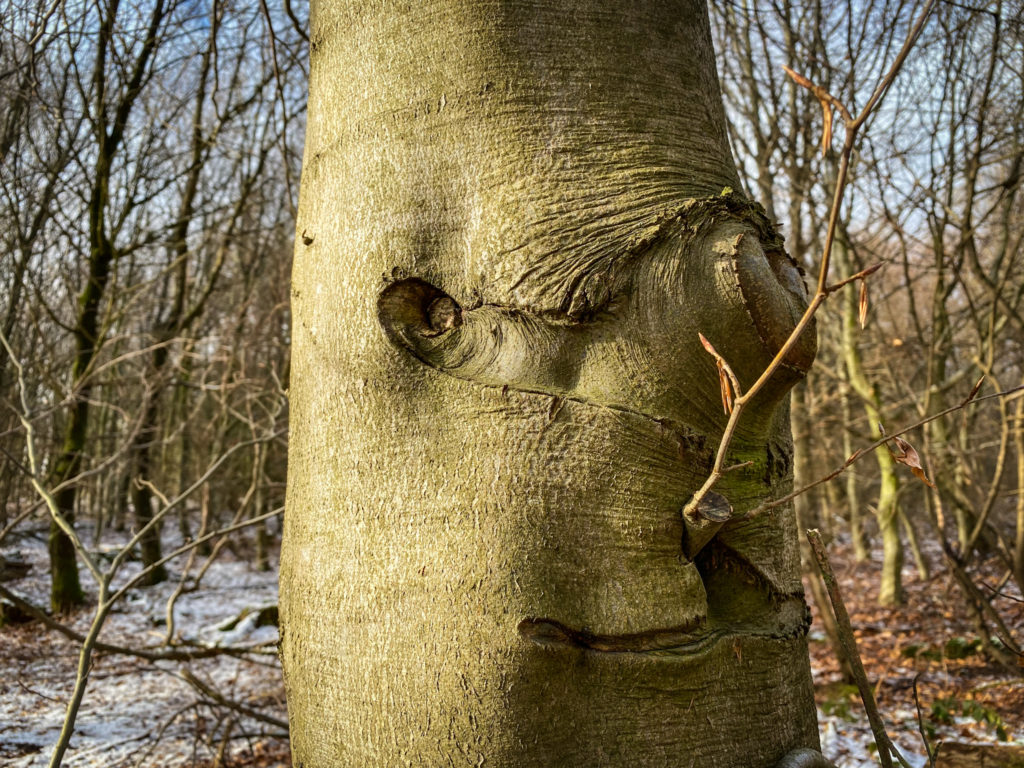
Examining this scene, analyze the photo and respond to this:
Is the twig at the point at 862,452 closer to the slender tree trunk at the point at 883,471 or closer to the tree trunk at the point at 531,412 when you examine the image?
A: the tree trunk at the point at 531,412

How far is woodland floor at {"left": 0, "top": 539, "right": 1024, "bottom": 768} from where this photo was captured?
403 centimetres

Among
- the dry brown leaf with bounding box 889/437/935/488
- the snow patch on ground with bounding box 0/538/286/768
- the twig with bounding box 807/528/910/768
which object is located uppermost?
the dry brown leaf with bounding box 889/437/935/488

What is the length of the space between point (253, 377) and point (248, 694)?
5126 millimetres

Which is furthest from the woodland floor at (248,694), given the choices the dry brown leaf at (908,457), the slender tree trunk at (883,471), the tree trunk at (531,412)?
the dry brown leaf at (908,457)

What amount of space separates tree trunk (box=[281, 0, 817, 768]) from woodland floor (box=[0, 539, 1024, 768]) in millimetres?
2020

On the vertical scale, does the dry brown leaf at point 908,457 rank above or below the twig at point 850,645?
above

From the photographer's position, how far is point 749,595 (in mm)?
1000

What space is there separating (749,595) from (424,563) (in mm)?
462

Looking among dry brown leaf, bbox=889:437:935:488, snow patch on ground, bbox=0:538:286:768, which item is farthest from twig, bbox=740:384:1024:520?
snow patch on ground, bbox=0:538:286:768

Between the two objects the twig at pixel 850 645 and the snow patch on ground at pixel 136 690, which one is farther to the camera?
the snow patch on ground at pixel 136 690

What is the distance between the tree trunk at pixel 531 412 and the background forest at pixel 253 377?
0.34m

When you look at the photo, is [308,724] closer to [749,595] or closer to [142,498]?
[749,595]

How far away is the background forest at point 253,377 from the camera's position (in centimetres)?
369

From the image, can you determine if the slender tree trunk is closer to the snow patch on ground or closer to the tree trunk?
the snow patch on ground
